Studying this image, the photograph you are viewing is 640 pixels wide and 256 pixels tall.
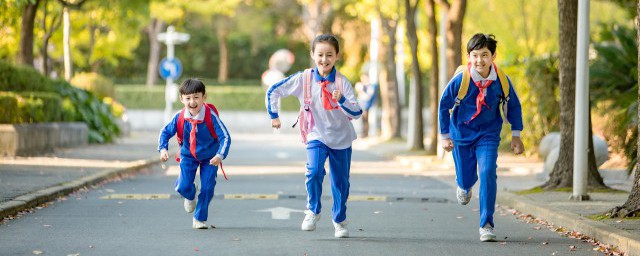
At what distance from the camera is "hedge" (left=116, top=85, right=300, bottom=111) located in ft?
201

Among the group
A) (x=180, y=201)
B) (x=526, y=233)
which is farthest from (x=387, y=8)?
(x=526, y=233)

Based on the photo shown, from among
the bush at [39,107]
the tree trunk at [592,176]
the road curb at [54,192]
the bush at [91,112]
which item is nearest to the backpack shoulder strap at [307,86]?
the road curb at [54,192]

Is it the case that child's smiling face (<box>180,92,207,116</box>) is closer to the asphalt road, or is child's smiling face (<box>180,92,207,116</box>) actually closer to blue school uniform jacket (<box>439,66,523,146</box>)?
the asphalt road

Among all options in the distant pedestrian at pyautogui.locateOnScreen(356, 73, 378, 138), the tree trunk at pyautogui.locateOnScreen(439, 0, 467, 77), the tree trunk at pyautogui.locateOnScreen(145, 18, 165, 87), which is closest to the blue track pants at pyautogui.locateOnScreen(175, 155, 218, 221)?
the tree trunk at pyautogui.locateOnScreen(439, 0, 467, 77)

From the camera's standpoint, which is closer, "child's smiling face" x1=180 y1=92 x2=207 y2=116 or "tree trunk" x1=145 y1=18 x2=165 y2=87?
"child's smiling face" x1=180 y1=92 x2=207 y2=116

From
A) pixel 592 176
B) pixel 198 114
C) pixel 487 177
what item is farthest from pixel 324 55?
pixel 592 176

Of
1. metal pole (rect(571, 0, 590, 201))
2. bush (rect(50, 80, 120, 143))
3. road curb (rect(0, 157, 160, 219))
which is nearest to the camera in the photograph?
road curb (rect(0, 157, 160, 219))

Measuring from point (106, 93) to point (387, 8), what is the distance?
8.79 metres

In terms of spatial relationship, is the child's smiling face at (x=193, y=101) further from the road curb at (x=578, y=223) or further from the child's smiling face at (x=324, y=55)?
the road curb at (x=578, y=223)

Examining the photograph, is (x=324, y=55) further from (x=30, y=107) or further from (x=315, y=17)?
(x=315, y=17)

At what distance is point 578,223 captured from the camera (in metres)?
11.9

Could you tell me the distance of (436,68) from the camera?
30.0 m

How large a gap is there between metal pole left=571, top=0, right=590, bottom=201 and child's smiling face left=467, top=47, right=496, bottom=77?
12.6 feet

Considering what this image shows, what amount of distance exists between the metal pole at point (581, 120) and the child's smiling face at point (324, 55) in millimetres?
4430
